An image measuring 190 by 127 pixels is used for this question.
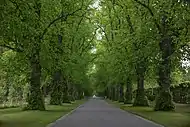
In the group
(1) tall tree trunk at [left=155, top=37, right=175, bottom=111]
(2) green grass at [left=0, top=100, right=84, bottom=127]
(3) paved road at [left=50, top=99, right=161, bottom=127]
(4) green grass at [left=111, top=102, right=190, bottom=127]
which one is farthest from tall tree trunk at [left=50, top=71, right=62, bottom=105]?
(2) green grass at [left=0, top=100, right=84, bottom=127]

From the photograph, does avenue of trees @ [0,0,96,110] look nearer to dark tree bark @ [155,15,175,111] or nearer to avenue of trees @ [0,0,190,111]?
avenue of trees @ [0,0,190,111]

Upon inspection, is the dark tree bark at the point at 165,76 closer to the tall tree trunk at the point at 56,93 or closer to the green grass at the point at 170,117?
the green grass at the point at 170,117

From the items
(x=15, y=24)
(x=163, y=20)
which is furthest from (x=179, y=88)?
(x=15, y=24)

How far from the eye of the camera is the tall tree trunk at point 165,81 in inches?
1270

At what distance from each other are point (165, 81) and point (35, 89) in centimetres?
1111

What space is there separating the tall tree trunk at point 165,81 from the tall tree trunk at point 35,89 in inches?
388

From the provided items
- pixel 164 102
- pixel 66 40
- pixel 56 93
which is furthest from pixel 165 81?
pixel 66 40

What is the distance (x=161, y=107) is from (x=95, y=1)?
30592mm

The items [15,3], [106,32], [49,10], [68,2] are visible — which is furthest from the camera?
[106,32]

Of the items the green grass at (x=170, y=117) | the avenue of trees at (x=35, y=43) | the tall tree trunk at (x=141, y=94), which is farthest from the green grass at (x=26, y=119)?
the tall tree trunk at (x=141, y=94)

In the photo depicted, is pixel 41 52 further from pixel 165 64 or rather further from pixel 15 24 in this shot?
pixel 15 24

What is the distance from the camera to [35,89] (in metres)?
34.5

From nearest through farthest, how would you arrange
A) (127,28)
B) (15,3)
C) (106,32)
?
1. (15,3)
2. (127,28)
3. (106,32)

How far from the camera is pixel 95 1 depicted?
59.7m
